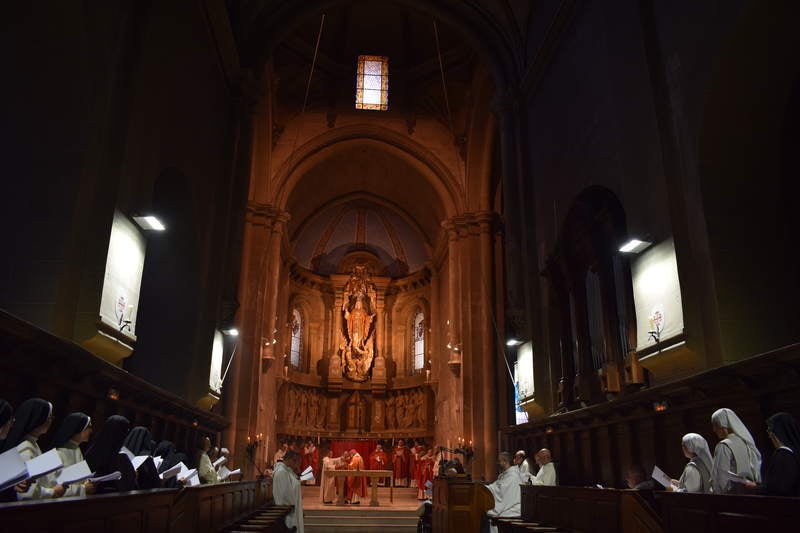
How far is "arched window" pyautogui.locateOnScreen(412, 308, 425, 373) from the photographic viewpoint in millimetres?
25094

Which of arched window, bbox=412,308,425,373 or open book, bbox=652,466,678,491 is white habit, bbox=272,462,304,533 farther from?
arched window, bbox=412,308,425,373

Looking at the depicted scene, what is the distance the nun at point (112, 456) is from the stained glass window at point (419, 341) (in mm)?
20645

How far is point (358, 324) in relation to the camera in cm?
2536

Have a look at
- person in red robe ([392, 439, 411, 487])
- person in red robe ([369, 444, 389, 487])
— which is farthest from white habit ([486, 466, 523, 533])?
person in red robe ([392, 439, 411, 487])

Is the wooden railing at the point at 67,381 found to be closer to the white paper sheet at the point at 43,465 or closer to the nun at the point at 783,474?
the white paper sheet at the point at 43,465

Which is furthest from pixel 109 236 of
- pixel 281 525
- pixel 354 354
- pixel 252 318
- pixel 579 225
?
pixel 354 354

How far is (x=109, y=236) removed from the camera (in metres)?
6.53

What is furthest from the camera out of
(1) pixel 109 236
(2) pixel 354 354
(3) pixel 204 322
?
(2) pixel 354 354

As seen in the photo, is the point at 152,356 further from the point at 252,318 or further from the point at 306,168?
the point at 306,168

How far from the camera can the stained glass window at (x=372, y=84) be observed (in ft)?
68.3

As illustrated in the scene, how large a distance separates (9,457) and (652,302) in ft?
21.1

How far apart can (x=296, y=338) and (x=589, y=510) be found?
2060cm

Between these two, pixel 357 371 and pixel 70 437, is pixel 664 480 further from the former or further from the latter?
pixel 357 371

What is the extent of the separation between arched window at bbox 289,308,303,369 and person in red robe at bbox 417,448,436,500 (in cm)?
678
